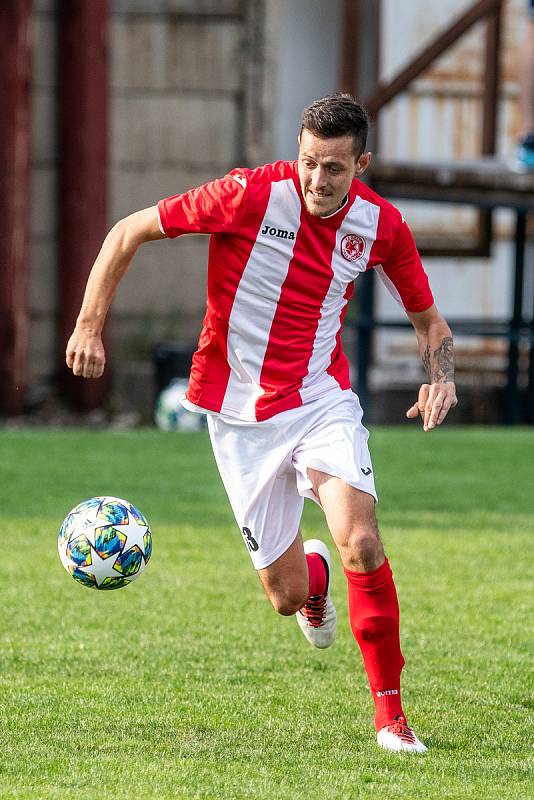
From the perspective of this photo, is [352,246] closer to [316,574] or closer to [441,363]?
[441,363]

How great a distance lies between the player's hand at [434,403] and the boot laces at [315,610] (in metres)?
0.93

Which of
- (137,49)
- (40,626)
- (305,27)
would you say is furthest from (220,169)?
(40,626)

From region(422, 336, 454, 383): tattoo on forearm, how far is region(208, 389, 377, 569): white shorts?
0.28 m

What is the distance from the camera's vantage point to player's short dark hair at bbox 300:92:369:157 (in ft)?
13.7

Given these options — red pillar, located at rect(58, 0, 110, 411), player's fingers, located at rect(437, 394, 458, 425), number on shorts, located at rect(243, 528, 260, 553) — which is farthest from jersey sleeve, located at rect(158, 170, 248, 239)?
red pillar, located at rect(58, 0, 110, 411)

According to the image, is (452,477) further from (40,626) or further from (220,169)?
(220,169)

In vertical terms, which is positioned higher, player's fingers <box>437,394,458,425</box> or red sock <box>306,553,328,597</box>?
player's fingers <box>437,394,458,425</box>

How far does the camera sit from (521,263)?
14.5 metres

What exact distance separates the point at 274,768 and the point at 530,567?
3.52m

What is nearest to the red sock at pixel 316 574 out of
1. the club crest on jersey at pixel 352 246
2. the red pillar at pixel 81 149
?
the club crest on jersey at pixel 352 246

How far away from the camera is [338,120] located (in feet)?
13.7

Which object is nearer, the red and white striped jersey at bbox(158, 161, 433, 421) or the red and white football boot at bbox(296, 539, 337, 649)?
the red and white striped jersey at bbox(158, 161, 433, 421)

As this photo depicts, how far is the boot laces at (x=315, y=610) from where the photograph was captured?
199 inches

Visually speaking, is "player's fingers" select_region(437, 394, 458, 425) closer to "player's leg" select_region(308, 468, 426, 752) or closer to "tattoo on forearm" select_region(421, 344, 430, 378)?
"tattoo on forearm" select_region(421, 344, 430, 378)
